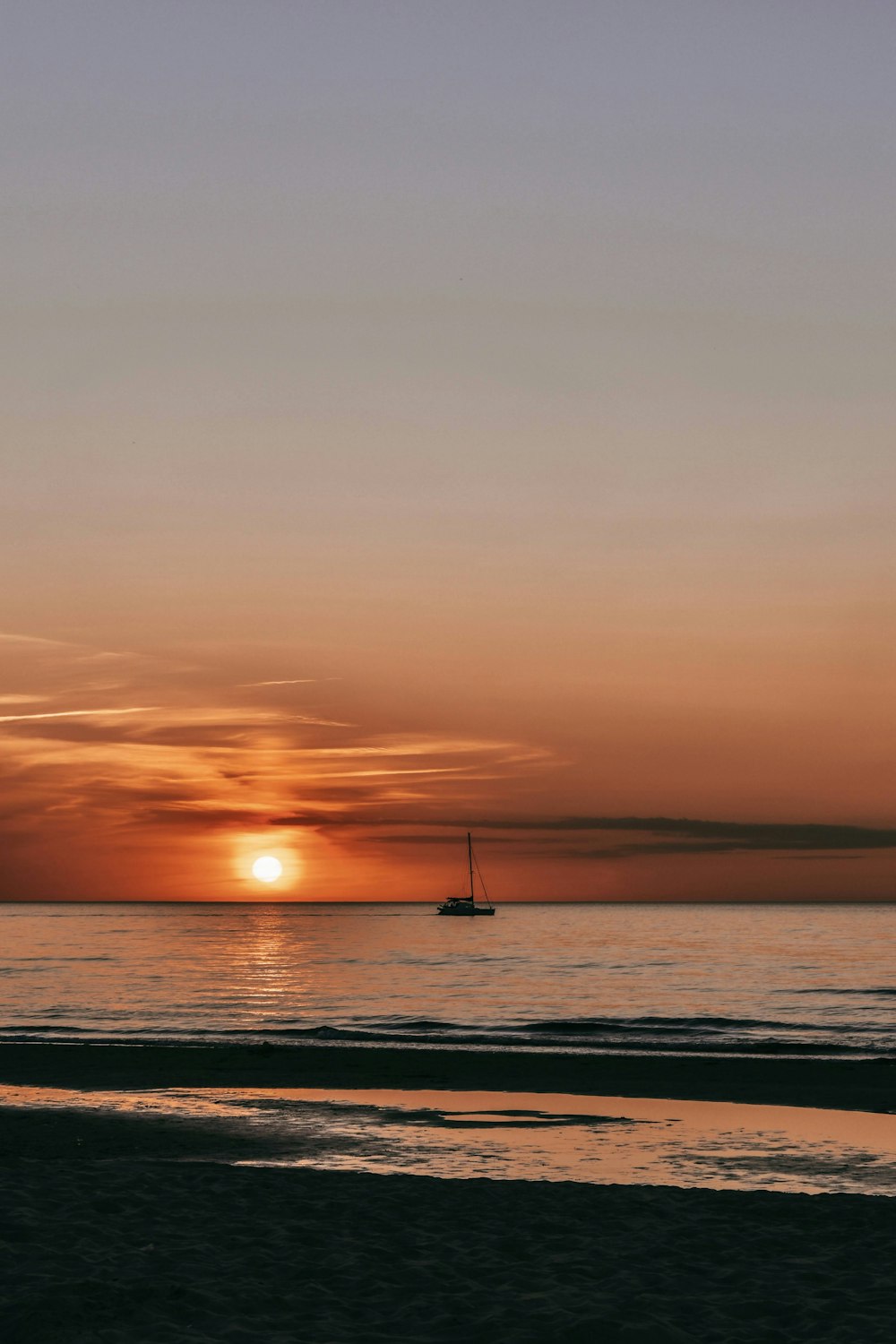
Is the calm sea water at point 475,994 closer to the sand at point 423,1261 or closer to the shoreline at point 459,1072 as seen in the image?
the shoreline at point 459,1072

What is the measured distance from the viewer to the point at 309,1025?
51.7 m

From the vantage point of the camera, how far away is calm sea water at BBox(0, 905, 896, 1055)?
1907 inches

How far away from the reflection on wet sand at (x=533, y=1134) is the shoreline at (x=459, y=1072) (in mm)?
1510

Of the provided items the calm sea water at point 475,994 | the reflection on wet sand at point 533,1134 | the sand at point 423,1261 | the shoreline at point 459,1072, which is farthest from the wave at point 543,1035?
the sand at point 423,1261

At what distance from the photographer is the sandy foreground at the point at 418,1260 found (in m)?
10.3

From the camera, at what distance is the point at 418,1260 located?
1245 centimetres

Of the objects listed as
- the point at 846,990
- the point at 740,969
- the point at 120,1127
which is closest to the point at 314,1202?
the point at 120,1127

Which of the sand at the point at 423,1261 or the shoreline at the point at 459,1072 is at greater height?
the sand at the point at 423,1261

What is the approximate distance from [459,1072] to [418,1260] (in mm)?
22734

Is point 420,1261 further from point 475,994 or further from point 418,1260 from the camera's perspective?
point 475,994

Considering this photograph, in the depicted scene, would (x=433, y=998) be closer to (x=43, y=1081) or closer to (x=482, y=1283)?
(x=43, y=1081)

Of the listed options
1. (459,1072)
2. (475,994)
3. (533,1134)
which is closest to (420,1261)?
(533,1134)

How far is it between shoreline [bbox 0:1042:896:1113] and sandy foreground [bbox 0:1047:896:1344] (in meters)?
14.4

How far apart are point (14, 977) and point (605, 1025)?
5174 centimetres
